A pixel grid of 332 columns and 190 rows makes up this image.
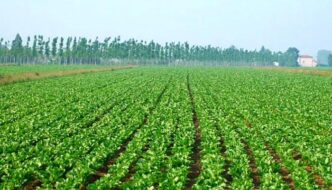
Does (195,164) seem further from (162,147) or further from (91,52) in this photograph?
(91,52)

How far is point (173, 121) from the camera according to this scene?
752 inches

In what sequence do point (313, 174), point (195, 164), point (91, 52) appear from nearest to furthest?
point (313, 174), point (195, 164), point (91, 52)

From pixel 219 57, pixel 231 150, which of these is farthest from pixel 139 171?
pixel 219 57

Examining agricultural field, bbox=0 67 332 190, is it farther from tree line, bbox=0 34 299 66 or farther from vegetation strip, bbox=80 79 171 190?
tree line, bbox=0 34 299 66

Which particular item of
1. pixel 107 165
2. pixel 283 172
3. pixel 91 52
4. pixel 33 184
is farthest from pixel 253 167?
pixel 91 52

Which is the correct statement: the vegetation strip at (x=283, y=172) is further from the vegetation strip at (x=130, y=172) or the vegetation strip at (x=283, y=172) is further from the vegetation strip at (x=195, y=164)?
the vegetation strip at (x=130, y=172)

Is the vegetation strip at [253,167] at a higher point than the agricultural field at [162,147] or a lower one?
lower

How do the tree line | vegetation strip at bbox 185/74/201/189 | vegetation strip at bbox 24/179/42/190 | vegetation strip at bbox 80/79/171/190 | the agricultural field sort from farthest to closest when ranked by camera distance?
the tree line → vegetation strip at bbox 185/74/201/189 → vegetation strip at bbox 80/79/171/190 → the agricultural field → vegetation strip at bbox 24/179/42/190

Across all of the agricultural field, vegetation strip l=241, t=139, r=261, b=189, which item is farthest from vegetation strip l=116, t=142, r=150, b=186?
vegetation strip l=241, t=139, r=261, b=189

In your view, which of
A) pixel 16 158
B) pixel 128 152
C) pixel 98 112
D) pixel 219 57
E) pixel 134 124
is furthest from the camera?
pixel 219 57

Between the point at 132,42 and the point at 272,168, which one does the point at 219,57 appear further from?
the point at 272,168

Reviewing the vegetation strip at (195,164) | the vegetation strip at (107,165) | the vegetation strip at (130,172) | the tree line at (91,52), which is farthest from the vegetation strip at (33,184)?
the tree line at (91,52)

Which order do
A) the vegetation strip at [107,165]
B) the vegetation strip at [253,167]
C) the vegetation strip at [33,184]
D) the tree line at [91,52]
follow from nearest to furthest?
the vegetation strip at [33,184]
the vegetation strip at [107,165]
the vegetation strip at [253,167]
the tree line at [91,52]

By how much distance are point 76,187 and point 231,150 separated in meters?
5.40
